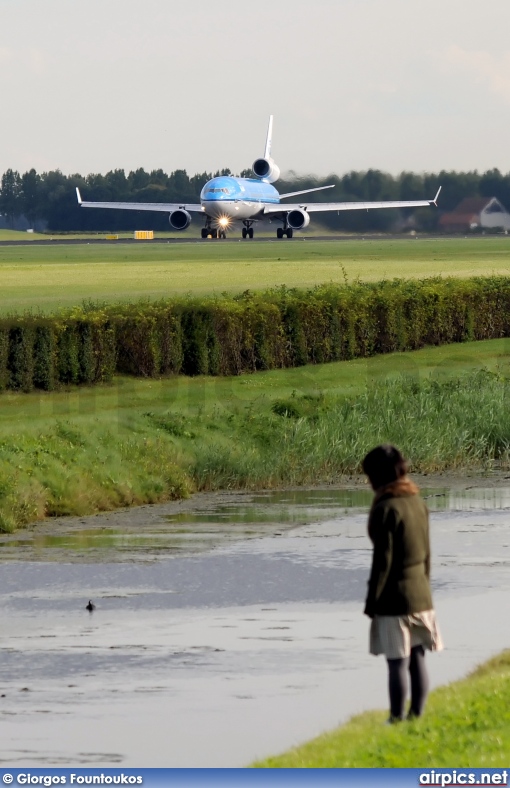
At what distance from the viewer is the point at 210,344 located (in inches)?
1385

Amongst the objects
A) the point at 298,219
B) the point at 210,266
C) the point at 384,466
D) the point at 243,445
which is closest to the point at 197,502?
the point at 243,445

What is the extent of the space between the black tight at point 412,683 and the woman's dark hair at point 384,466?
119 centimetres

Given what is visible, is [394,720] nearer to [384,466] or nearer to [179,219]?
[384,466]

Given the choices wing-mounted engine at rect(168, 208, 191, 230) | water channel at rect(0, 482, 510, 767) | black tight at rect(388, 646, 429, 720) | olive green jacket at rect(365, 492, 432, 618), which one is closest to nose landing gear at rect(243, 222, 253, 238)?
wing-mounted engine at rect(168, 208, 191, 230)

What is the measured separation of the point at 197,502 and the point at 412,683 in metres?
14.2

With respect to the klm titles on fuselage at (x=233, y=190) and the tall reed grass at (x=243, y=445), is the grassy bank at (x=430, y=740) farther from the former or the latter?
the klm titles on fuselage at (x=233, y=190)

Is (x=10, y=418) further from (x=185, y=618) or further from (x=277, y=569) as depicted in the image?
(x=185, y=618)

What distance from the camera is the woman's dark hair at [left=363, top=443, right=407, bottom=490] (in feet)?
31.7

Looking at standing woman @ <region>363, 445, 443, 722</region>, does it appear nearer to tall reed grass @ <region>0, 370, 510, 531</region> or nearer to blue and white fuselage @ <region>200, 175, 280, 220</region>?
tall reed grass @ <region>0, 370, 510, 531</region>

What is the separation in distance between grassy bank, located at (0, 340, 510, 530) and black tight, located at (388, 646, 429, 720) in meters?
11.5

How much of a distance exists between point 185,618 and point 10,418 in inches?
547

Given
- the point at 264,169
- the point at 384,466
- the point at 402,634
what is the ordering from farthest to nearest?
the point at 264,169, the point at 402,634, the point at 384,466

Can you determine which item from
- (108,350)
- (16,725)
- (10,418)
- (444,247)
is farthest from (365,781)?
(444,247)

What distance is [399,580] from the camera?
32.4 ft
